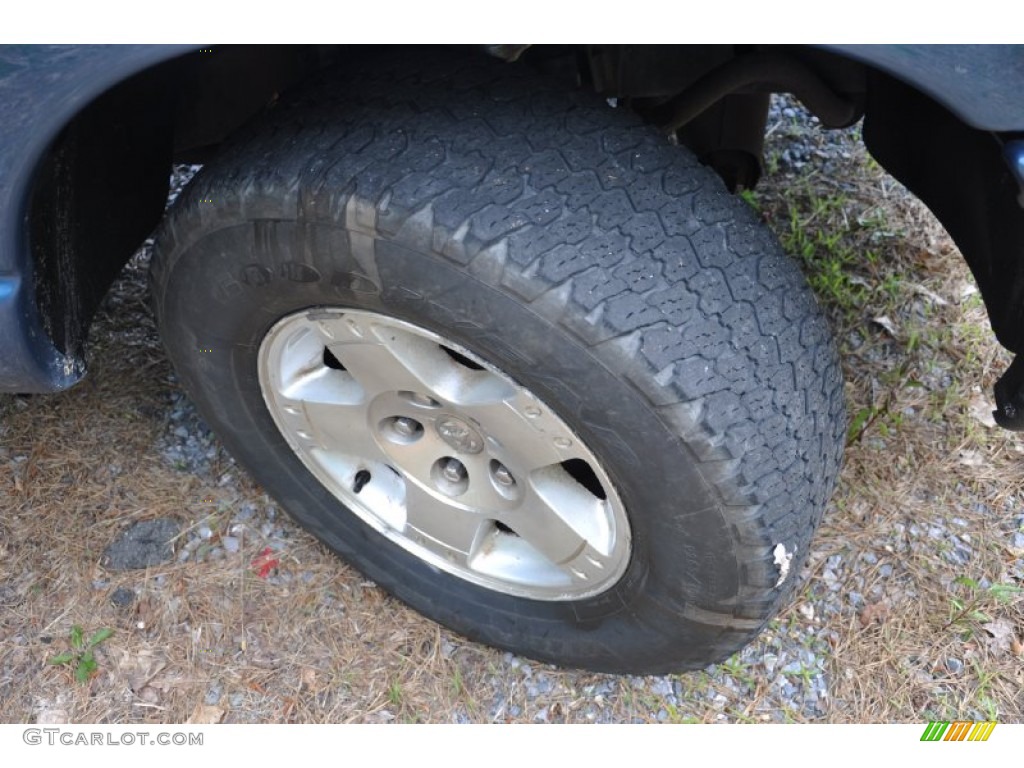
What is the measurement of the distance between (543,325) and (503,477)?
49 cm

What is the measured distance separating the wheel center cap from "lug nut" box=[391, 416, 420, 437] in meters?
0.08

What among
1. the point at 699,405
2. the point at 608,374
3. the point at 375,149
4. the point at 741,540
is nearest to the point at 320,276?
the point at 375,149

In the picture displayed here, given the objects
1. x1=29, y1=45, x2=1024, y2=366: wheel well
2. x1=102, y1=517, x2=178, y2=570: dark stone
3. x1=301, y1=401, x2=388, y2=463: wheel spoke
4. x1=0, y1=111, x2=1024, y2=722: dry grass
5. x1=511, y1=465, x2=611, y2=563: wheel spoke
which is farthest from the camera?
x1=102, y1=517, x2=178, y2=570: dark stone

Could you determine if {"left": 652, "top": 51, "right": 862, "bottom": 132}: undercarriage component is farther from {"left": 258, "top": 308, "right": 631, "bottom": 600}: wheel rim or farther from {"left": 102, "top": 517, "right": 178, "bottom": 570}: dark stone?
{"left": 102, "top": 517, "right": 178, "bottom": 570}: dark stone

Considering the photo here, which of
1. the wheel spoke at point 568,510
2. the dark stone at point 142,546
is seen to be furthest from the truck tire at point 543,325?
the dark stone at point 142,546

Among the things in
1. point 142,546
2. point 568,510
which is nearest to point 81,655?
point 142,546

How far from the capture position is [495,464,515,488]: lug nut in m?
1.88

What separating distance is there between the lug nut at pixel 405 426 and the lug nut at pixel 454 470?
0.10 m

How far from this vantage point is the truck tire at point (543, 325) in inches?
58.6

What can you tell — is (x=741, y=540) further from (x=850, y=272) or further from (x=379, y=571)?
(x=850, y=272)

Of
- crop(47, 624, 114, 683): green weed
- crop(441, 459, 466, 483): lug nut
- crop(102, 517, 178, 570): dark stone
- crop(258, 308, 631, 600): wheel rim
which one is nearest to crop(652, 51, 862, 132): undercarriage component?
crop(258, 308, 631, 600): wheel rim

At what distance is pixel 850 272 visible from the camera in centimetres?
294

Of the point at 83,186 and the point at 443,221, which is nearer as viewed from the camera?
the point at 443,221

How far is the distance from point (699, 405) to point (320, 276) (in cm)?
64
